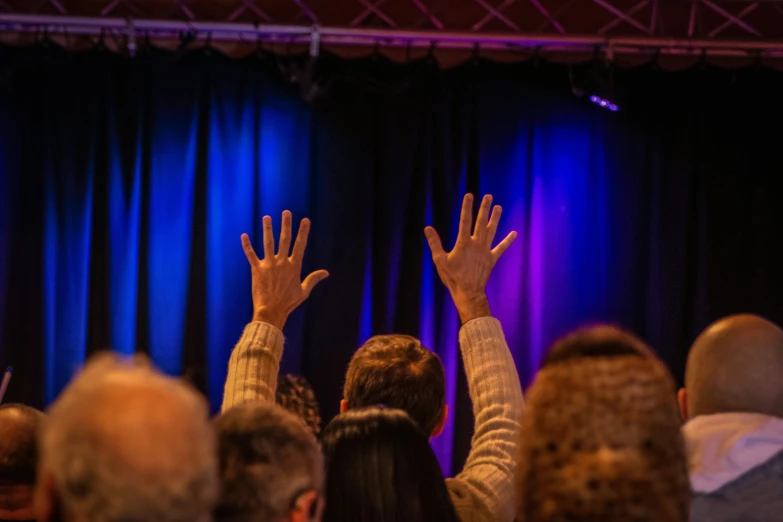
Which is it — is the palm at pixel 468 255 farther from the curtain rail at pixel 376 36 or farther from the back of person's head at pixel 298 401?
the curtain rail at pixel 376 36

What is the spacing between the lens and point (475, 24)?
16.5 feet

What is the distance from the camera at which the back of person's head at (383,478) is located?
63.9 inches

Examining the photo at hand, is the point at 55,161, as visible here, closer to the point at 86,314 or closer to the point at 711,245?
the point at 86,314

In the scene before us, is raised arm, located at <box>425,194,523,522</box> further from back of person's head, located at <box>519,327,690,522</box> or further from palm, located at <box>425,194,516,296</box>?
back of person's head, located at <box>519,327,690,522</box>

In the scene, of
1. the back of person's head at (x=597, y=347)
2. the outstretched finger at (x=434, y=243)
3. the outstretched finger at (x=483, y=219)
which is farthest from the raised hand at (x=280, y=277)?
the back of person's head at (x=597, y=347)

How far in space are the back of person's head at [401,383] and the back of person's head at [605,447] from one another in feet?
2.99

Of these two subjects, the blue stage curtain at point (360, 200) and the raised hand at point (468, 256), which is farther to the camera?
the blue stage curtain at point (360, 200)

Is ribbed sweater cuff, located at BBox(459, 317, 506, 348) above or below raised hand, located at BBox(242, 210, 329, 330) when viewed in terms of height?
below

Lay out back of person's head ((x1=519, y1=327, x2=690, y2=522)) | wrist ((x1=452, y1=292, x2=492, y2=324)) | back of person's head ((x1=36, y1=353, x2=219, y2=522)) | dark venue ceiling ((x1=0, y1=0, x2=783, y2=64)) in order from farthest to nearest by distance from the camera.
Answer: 1. dark venue ceiling ((x1=0, y1=0, x2=783, y2=64))
2. wrist ((x1=452, y1=292, x2=492, y2=324))
3. back of person's head ((x1=519, y1=327, x2=690, y2=522))
4. back of person's head ((x1=36, y1=353, x2=219, y2=522))

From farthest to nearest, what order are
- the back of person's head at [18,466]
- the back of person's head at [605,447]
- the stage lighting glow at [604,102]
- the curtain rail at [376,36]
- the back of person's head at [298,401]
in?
1. the stage lighting glow at [604,102]
2. the curtain rail at [376,36]
3. the back of person's head at [298,401]
4. the back of person's head at [18,466]
5. the back of person's head at [605,447]

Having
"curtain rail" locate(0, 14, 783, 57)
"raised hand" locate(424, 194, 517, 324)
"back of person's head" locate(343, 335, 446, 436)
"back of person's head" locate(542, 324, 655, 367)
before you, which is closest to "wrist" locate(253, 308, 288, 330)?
"back of person's head" locate(343, 335, 446, 436)

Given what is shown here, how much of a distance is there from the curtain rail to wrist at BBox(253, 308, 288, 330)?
255 cm

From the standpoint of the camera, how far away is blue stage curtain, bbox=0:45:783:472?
4992mm

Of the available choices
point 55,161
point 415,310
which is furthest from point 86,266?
point 415,310
